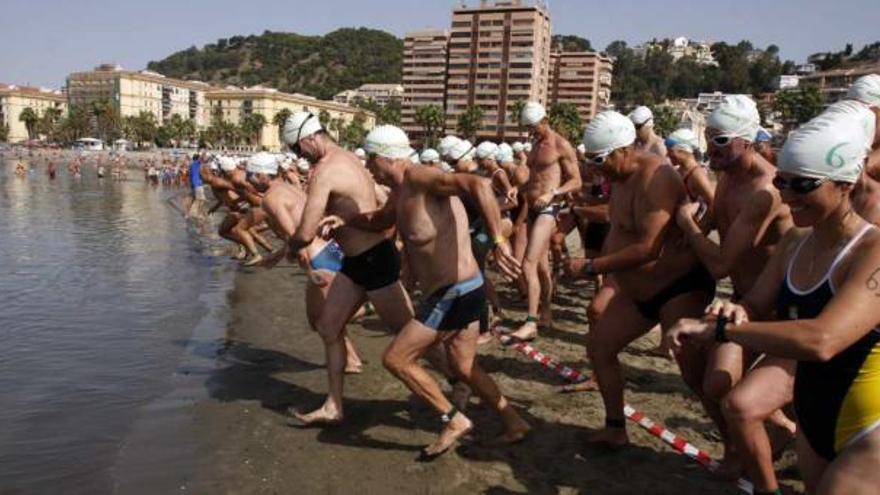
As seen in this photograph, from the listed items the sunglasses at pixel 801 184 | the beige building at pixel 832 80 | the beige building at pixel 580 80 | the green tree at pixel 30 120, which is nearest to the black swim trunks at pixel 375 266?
the sunglasses at pixel 801 184

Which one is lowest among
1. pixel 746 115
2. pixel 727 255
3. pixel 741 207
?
pixel 727 255

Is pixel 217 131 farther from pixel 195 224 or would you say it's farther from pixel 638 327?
pixel 638 327

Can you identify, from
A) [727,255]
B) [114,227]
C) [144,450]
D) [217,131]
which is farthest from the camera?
[217,131]

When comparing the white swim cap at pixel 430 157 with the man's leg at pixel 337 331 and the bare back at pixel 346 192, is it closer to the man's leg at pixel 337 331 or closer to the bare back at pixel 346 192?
the bare back at pixel 346 192

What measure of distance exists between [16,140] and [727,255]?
18332 centimetres

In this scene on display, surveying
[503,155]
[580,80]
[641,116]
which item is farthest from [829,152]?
[580,80]

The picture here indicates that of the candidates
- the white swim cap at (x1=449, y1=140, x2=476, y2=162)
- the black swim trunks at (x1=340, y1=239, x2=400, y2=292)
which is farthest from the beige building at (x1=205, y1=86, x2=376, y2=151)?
the black swim trunks at (x1=340, y1=239, x2=400, y2=292)

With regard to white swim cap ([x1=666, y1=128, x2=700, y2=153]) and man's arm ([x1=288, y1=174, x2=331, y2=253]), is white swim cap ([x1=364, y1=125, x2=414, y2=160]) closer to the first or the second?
man's arm ([x1=288, y1=174, x2=331, y2=253])

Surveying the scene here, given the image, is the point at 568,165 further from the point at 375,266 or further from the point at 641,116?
the point at 375,266

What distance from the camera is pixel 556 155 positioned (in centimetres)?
758

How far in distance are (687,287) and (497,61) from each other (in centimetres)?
13642

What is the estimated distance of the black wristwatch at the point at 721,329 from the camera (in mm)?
2477

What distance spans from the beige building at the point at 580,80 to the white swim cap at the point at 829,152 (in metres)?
151

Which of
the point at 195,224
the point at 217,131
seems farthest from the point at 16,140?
the point at 195,224
